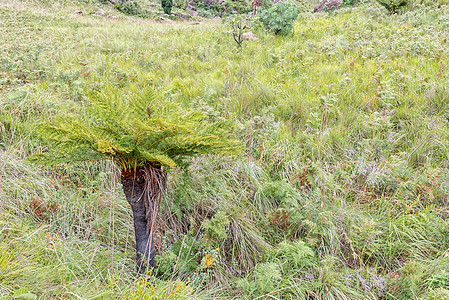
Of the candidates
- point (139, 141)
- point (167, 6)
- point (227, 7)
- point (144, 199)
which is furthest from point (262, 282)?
point (227, 7)

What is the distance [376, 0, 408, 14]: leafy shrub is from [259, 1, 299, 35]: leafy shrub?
3.87 m

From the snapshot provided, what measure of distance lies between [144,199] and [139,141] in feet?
1.71

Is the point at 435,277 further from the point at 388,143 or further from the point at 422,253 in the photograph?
the point at 388,143

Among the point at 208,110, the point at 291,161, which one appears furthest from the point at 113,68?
the point at 291,161

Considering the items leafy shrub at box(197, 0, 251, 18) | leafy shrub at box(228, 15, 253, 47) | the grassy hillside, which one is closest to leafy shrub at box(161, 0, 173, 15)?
leafy shrub at box(197, 0, 251, 18)

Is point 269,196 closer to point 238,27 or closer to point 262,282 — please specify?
point 262,282

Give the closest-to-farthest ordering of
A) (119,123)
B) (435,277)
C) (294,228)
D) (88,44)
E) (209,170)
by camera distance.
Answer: (119,123), (435,277), (294,228), (209,170), (88,44)

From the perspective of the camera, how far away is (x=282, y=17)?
25.2 feet

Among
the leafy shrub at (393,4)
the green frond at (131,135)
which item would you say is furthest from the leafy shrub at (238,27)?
the green frond at (131,135)

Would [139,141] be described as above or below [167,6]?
below

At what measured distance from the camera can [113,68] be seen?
5.77m

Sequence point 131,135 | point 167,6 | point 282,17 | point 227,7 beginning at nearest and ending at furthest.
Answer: point 131,135
point 282,17
point 167,6
point 227,7

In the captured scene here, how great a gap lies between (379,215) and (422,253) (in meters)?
0.47

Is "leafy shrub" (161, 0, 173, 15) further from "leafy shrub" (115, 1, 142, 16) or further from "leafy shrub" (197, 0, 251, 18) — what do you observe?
"leafy shrub" (197, 0, 251, 18)
